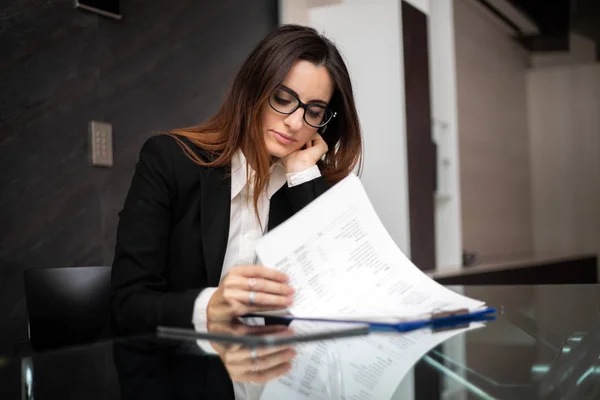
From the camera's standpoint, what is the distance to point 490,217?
672 cm

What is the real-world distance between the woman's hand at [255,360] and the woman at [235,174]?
0.63 m

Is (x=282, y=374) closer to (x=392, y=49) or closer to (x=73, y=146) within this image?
(x=73, y=146)

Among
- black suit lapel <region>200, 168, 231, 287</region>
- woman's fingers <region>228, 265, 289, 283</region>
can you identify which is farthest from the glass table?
black suit lapel <region>200, 168, 231, 287</region>

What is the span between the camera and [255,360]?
71cm

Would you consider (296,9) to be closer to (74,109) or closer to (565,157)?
(74,109)

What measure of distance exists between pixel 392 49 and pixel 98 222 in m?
1.90

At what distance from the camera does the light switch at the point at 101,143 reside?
2.78 metres

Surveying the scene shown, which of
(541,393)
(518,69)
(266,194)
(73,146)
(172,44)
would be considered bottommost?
(541,393)

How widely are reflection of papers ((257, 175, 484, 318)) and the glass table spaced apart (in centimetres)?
15

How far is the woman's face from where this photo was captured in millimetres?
1649

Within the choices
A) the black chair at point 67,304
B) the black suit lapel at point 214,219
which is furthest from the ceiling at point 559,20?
the black chair at point 67,304

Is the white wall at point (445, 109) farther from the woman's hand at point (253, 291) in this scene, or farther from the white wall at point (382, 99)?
the woman's hand at point (253, 291)

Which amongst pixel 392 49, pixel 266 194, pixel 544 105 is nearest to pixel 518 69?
pixel 544 105

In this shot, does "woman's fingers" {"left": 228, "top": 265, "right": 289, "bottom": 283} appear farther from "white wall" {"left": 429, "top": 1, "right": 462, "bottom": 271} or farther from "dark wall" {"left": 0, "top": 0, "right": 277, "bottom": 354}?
"white wall" {"left": 429, "top": 1, "right": 462, "bottom": 271}
